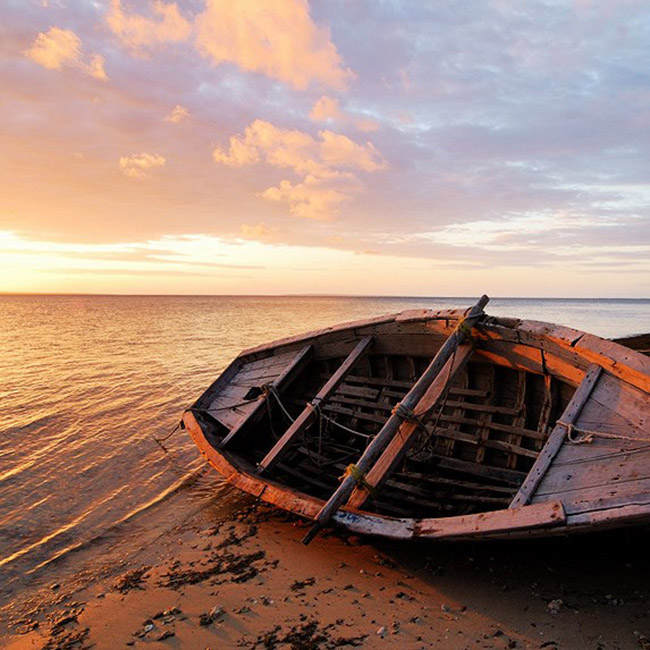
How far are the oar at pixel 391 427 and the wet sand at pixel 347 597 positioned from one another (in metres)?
0.60

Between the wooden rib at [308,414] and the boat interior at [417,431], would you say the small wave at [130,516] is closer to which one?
the boat interior at [417,431]

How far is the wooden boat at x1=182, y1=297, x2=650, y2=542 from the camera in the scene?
380cm

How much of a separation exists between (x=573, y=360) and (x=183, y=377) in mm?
15409

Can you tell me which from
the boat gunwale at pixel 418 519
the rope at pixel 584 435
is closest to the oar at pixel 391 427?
the boat gunwale at pixel 418 519

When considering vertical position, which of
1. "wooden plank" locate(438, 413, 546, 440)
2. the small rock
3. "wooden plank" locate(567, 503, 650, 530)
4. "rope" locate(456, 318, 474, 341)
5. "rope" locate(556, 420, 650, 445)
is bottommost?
the small rock

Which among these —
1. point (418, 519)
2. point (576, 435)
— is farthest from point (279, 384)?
point (576, 435)

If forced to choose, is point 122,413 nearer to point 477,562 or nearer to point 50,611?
point 50,611

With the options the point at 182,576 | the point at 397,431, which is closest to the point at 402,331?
the point at 397,431

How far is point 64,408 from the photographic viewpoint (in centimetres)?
1280

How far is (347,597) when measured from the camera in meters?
4.47

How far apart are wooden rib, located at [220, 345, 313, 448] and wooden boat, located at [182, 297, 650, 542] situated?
0.08 feet

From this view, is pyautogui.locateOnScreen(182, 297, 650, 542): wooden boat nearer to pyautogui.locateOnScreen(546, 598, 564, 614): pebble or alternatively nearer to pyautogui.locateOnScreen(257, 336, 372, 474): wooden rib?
pyautogui.locateOnScreen(257, 336, 372, 474): wooden rib

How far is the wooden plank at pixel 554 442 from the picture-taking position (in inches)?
154

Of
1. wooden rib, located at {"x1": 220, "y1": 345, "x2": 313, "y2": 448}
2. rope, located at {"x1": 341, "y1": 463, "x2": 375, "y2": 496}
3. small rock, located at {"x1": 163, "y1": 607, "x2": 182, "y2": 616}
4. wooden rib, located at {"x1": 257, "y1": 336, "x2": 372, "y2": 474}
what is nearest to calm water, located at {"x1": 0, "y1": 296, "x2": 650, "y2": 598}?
wooden rib, located at {"x1": 220, "y1": 345, "x2": 313, "y2": 448}
